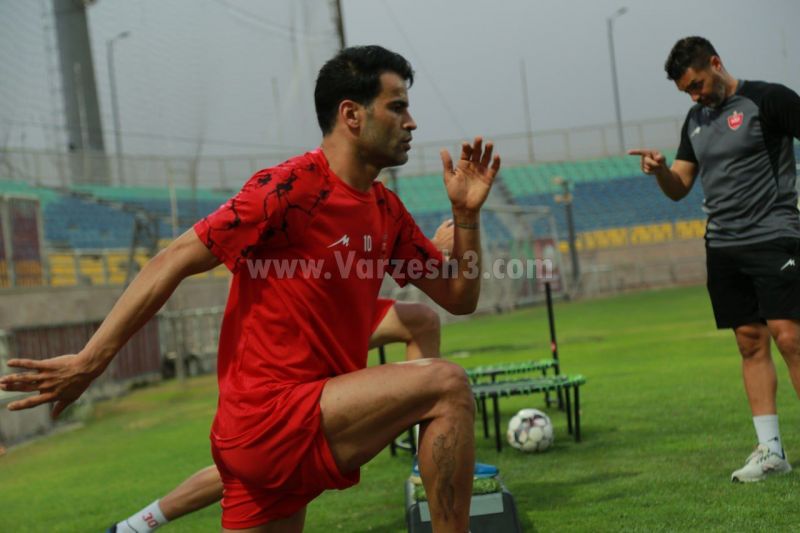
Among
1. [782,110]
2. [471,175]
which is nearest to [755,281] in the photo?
[782,110]

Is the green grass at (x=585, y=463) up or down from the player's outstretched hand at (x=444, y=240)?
down

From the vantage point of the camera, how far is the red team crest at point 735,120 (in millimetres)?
5148

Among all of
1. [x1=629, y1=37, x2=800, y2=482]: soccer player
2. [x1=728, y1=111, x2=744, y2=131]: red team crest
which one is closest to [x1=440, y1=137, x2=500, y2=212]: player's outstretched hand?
[x1=629, y1=37, x2=800, y2=482]: soccer player

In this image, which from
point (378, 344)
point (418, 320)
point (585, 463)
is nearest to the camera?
point (418, 320)

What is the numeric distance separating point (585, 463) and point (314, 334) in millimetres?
3450

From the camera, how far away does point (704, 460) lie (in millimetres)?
5719

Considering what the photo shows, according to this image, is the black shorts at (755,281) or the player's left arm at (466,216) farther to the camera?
the black shorts at (755,281)

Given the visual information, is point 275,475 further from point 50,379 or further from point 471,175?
point 471,175

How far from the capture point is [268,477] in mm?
3023

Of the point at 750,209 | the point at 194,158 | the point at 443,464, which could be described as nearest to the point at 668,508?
the point at 750,209

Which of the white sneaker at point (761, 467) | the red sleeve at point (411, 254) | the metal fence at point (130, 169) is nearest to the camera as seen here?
the red sleeve at point (411, 254)

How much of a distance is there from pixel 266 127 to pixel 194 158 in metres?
2.82

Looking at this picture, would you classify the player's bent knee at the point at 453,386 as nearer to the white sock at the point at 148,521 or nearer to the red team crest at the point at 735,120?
the white sock at the point at 148,521

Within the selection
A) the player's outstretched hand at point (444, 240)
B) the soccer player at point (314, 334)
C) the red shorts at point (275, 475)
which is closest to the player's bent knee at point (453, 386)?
the soccer player at point (314, 334)
